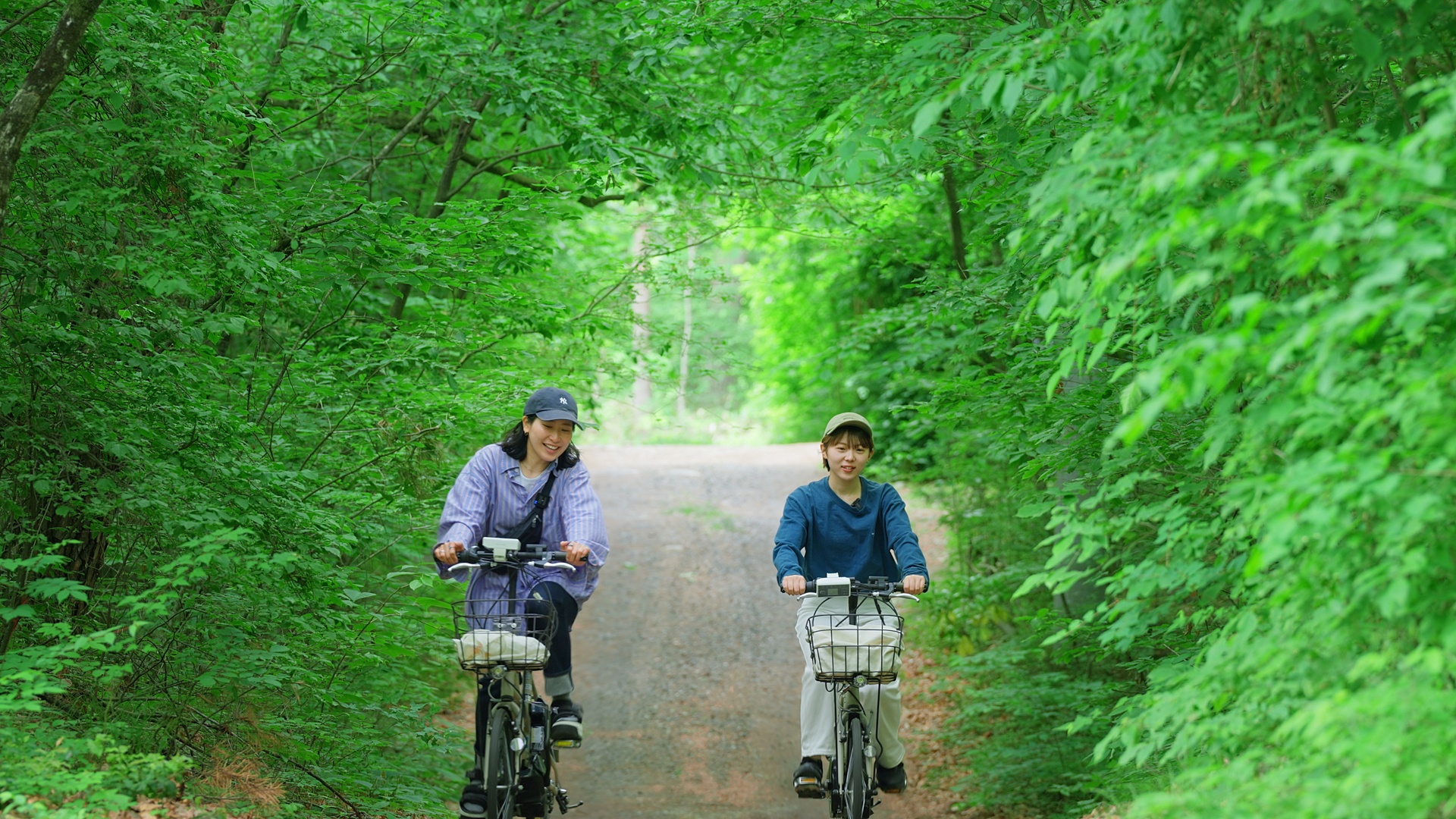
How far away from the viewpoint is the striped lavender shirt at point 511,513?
5375mm

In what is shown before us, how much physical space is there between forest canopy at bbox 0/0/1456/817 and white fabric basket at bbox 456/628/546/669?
91 centimetres


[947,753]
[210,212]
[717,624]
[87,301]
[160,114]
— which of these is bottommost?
[947,753]

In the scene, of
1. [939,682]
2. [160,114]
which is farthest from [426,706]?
[939,682]

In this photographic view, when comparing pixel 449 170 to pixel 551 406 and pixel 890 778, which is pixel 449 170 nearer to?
pixel 551 406

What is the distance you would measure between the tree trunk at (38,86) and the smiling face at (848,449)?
3640 mm

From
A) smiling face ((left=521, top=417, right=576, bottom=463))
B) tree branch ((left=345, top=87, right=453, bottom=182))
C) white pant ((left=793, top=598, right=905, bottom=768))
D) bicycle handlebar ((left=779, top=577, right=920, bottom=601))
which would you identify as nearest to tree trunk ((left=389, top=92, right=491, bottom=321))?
tree branch ((left=345, top=87, right=453, bottom=182))

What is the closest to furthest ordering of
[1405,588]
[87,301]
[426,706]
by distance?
[1405,588], [87,301], [426,706]

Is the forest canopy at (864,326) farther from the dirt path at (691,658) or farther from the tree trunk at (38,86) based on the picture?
the dirt path at (691,658)

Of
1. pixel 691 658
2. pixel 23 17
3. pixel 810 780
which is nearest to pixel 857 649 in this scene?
pixel 810 780

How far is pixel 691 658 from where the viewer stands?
11.9 m

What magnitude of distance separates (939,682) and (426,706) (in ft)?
16.7

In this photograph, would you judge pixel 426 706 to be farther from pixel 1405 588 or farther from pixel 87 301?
pixel 1405 588

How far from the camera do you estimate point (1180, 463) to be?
4793 millimetres

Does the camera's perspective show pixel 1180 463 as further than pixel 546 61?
No
